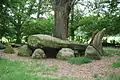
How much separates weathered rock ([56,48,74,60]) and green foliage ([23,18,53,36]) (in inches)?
375

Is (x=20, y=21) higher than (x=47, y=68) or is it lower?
higher

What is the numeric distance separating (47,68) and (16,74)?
1.85 meters

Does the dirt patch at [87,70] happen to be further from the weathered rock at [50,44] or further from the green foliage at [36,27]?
the green foliage at [36,27]

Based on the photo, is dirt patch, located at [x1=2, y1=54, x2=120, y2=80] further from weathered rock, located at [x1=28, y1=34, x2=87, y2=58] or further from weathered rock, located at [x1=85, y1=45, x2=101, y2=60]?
weathered rock, located at [x1=28, y1=34, x2=87, y2=58]

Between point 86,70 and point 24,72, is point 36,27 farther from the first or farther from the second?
point 24,72

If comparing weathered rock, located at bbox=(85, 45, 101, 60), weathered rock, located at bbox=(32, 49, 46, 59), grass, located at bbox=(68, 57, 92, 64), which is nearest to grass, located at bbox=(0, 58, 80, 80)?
grass, located at bbox=(68, 57, 92, 64)

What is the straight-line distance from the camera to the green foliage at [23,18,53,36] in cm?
2234

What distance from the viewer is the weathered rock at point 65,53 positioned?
1267 centimetres

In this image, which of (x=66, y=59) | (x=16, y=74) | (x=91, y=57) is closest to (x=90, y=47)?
(x=91, y=57)

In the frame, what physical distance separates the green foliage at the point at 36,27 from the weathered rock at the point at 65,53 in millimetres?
9521

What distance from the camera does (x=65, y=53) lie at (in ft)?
42.2

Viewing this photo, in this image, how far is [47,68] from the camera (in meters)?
9.86

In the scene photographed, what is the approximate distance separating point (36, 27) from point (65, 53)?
998 centimetres

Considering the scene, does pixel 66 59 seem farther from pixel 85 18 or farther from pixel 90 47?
pixel 85 18
